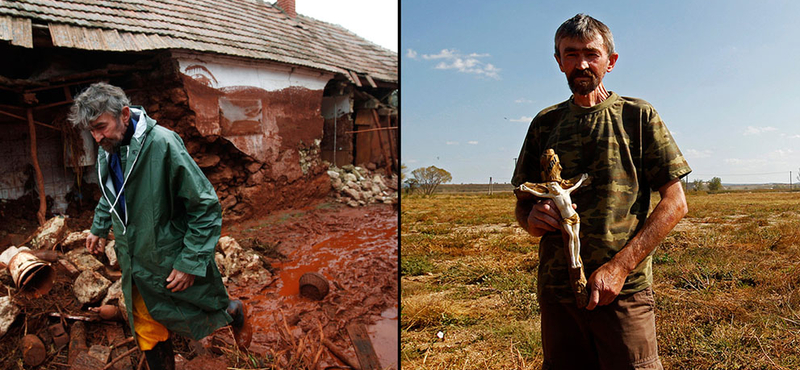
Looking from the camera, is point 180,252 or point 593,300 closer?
point 593,300

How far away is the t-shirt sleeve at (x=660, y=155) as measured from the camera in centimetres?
147

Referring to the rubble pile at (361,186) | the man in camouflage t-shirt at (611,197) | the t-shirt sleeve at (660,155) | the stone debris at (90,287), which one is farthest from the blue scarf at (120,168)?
the rubble pile at (361,186)

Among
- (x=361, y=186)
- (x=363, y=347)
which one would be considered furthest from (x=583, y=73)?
(x=361, y=186)

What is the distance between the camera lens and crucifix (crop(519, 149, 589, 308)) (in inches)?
58.1

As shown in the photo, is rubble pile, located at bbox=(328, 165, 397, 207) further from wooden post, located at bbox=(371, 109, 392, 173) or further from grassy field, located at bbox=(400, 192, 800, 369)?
grassy field, located at bbox=(400, 192, 800, 369)

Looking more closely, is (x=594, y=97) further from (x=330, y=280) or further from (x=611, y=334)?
(x=330, y=280)

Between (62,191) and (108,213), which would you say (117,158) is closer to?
(108,213)

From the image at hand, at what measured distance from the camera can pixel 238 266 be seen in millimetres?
5961

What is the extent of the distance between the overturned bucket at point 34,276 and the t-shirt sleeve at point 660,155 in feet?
15.3

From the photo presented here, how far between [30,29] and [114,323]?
4382 mm

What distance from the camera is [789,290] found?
20.3 feet

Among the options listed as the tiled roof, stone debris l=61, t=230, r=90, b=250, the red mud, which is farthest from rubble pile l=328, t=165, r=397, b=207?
stone debris l=61, t=230, r=90, b=250

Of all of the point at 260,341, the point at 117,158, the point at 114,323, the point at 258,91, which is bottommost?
the point at 260,341

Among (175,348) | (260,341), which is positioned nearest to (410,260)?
(260,341)
